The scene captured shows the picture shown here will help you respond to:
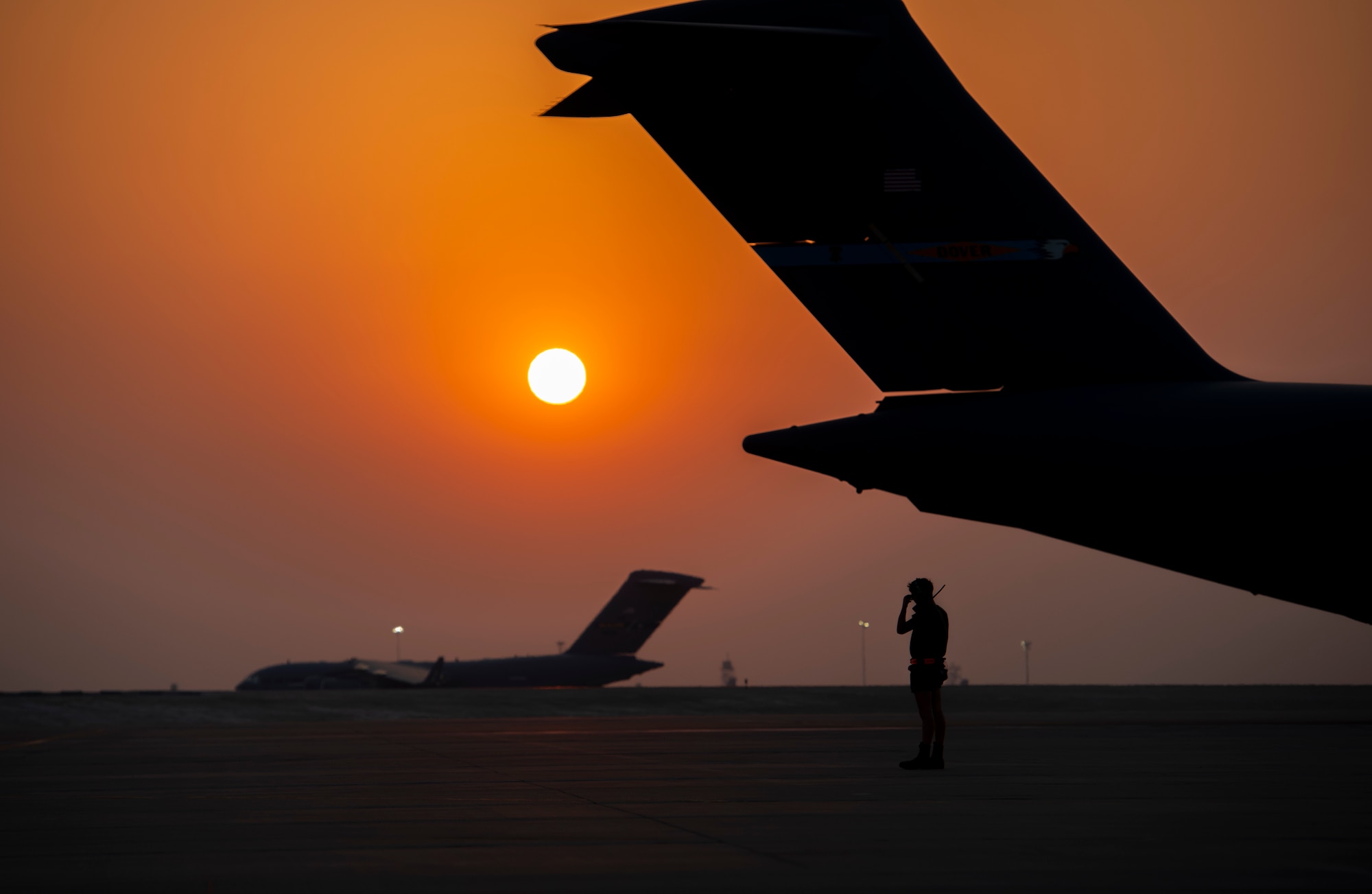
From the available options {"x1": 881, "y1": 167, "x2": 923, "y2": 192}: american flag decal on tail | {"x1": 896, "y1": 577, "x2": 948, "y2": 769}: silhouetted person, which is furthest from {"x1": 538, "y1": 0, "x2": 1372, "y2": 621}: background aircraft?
{"x1": 896, "y1": 577, "x2": 948, "y2": 769}: silhouetted person

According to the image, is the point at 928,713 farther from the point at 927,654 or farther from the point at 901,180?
the point at 901,180

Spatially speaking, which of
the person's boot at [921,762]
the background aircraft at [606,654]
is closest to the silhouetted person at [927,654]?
the person's boot at [921,762]

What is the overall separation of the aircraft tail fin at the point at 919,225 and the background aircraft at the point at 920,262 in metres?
0.01

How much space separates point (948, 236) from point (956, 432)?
5.79ft

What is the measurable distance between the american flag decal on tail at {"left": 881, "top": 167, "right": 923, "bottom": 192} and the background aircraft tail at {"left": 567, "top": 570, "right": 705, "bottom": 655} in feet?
188

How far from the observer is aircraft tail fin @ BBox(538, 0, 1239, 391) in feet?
34.6

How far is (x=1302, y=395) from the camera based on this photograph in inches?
385

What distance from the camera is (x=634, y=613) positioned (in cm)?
6725

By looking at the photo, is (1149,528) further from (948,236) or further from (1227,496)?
(948,236)

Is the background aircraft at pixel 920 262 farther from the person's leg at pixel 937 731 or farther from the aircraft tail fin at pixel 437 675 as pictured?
the aircraft tail fin at pixel 437 675

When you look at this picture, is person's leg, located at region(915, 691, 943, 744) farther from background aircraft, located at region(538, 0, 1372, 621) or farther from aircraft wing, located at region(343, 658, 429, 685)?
aircraft wing, located at region(343, 658, 429, 685)

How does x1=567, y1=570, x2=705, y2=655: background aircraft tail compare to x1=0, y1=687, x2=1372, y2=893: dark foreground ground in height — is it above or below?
above

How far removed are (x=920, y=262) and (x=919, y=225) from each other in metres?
0.31

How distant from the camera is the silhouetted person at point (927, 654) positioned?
12.2m
